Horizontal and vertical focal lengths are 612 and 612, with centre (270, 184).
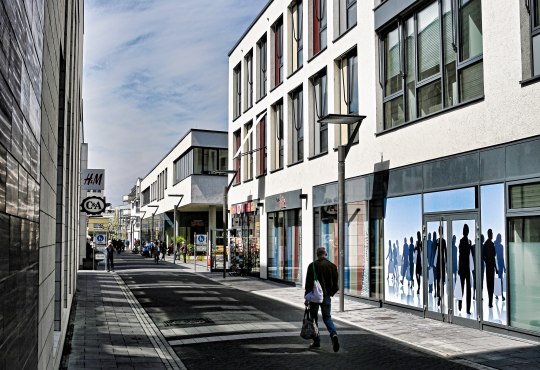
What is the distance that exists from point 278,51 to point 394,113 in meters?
11.0

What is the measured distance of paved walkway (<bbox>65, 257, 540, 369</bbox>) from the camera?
29.8 feet

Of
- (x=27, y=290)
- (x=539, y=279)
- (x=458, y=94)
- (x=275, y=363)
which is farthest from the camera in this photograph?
(x=458, y=94)

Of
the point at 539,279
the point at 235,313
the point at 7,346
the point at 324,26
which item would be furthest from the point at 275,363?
the point at 324,26

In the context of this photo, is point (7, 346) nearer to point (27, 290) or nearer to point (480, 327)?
point (27, 290)

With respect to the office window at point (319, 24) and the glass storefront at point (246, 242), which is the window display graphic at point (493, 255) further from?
the glass storefront at point (246, 242)

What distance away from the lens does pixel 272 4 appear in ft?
85.7

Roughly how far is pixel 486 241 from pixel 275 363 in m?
5.17

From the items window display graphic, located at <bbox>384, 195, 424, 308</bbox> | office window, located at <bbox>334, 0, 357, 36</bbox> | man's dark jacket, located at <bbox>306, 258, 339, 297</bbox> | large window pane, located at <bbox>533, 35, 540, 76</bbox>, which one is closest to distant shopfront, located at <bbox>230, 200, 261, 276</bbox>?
office window, located at <bbox>334, 0, 357, 36</bbox>

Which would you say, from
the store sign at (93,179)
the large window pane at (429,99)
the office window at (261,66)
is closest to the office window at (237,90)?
the office window at (261,66)

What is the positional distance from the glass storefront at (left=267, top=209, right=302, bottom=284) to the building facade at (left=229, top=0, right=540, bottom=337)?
0.11 meters

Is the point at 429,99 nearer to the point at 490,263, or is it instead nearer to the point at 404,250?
the point at 404,250

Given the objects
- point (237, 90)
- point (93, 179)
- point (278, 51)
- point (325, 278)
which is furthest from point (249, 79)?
point (325, 278)

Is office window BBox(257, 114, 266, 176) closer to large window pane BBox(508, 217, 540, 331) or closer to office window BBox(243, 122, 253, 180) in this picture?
office window BBox(243, 122, 253, 180)

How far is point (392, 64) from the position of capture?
1597 centimetres
